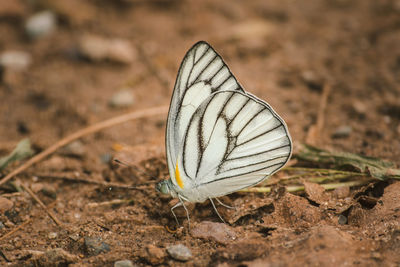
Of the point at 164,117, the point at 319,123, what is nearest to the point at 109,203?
the point at 164,117

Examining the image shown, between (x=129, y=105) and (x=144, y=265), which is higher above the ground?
(x=129, y=105)

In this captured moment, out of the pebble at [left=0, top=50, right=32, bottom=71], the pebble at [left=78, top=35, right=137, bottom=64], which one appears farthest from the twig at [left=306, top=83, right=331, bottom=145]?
the pebble at [left=0, top=50, right=32, bottom=71]

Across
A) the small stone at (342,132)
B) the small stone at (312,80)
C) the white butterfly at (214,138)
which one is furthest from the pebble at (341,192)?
the small stone at (312,80)

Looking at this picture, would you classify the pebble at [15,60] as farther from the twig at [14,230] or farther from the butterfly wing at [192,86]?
the butterfly wing at [192,86]

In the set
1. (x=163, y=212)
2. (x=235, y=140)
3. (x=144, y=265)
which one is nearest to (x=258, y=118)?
(x=235, y=140)

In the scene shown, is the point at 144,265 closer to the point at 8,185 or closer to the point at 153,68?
the point at 8,185

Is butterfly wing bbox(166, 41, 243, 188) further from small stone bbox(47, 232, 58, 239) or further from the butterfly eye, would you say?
small stone bbox(47, 232, 58, 239)
